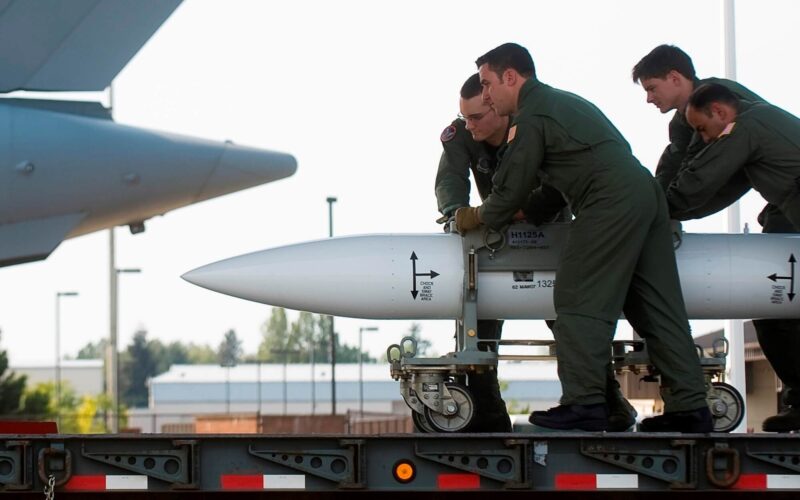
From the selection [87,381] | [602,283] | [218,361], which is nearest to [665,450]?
[602,283]

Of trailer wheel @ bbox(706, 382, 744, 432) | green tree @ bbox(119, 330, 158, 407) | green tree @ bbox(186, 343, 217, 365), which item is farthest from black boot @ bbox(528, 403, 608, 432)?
green tree @ bbox(186, 343, 217, 365)

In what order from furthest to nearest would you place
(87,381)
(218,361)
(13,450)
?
(218,361)
(87,381)
(13,450)

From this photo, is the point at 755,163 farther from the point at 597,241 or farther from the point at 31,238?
the point at 31,238

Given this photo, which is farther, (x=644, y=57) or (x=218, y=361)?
(x=218, y=361)

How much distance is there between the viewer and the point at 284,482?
13.6 feet

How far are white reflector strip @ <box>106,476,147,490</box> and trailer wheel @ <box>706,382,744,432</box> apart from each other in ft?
8.28

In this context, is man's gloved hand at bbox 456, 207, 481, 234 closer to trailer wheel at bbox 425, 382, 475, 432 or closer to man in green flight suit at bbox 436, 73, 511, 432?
man in green flight suit at bbox 436, 73, 511, 432

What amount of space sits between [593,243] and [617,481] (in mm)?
1036

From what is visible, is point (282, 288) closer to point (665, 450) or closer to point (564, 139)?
point (564, 139)

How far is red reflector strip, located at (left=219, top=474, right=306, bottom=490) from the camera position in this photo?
414 centimetres

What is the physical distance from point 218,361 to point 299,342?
46169 millimetres

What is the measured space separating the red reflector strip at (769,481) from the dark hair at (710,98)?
1.79 meters

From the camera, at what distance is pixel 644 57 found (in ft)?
19.1

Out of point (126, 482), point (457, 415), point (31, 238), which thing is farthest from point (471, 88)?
point (31, 238)
